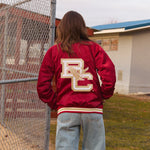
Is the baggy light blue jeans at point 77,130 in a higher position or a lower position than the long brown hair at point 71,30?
lower

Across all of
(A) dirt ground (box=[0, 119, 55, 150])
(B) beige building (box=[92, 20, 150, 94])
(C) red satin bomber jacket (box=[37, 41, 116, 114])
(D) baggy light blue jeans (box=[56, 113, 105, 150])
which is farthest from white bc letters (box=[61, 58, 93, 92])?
(B) beige building (box=[92, 20, 150, 94])

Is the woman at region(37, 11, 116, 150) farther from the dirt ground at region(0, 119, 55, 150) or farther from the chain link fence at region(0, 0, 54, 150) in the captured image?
the dirt ground at region(0, 119, 55, 150)

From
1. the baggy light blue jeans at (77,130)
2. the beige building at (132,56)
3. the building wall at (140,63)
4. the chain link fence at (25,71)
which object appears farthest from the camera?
the building wall at (140,63)

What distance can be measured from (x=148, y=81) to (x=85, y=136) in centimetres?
1307

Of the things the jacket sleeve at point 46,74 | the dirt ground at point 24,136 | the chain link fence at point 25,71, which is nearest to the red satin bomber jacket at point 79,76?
the jacket sleeve at point 46,74

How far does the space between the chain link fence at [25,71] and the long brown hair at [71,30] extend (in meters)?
0.97

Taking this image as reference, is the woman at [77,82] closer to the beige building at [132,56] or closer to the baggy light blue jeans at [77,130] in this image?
the baggy light blue jeans at [77,130]

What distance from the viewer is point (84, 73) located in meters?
2.45

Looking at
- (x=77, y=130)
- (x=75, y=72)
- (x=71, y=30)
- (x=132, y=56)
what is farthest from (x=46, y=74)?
(x=132, y=56)

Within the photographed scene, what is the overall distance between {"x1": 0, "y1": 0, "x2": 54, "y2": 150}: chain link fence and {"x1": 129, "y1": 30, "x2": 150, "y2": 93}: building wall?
33.0 feet

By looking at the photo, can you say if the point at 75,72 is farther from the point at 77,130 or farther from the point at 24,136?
the point at 24,136

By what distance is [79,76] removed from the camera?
2426 millimetres

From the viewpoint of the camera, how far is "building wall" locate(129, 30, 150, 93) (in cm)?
1416

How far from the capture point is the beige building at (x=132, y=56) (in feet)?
46.1
